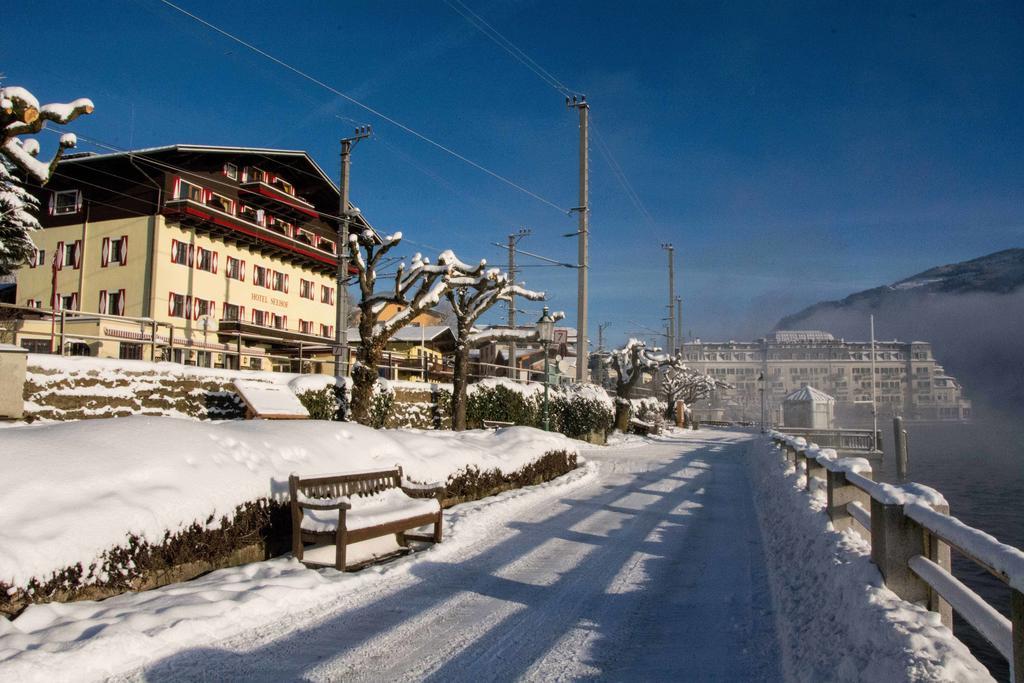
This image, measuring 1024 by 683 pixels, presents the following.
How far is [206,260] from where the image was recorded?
30984mm

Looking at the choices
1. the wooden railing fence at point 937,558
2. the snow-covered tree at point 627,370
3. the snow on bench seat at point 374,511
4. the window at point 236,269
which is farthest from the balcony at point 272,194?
the wooden railing fence at point 937,558

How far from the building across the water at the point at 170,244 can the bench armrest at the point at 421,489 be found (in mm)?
18609

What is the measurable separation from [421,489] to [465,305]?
42.4 feet

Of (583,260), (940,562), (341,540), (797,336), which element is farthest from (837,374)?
(940,562)

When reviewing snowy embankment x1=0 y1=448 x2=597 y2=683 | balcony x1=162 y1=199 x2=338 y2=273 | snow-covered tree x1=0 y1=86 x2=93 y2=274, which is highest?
balcony x1=162 y1=199 x2=338 y2=273

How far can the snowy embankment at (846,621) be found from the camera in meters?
2.97

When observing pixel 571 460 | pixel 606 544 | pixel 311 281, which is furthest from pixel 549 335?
pixel 311 281

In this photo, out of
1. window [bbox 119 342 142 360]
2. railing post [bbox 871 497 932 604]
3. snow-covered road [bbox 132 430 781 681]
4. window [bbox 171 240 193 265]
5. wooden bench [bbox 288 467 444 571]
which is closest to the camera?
railing post [bbox 871 497 932 604]

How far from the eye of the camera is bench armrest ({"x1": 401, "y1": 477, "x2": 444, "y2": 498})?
873 cm

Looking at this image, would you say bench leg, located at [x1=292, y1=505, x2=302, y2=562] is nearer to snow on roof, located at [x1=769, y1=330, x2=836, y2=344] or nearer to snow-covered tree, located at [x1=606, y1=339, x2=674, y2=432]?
snow-covered tree, located at [x1=606, y1=339, x2=674, y2=432]

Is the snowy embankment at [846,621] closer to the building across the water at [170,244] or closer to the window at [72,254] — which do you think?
the building across the water at [170,244]

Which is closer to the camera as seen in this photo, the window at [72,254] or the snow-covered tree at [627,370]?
the window at [72,254]

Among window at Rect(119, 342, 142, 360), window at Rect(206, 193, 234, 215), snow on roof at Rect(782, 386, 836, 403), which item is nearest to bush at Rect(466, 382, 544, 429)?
window at Rect(119, 342, 142, 360)

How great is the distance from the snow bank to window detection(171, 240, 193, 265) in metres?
23.9
